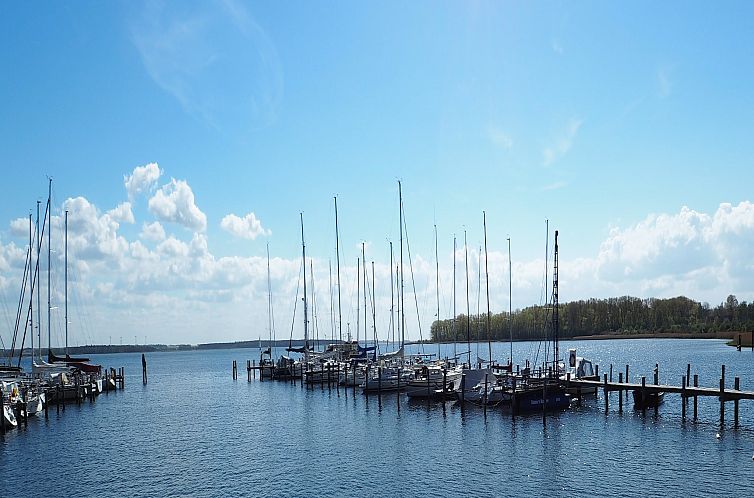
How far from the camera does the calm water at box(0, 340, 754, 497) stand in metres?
34.9

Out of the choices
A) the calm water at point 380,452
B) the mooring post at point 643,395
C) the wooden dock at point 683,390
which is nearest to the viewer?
the calm water at point 380,452

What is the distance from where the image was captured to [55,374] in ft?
254

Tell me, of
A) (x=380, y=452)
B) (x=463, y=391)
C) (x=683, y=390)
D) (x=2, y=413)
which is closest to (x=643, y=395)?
(x=683, y=390)

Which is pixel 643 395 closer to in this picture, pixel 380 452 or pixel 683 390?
pixel 683 390

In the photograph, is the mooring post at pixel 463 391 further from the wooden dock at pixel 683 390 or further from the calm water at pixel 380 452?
the wooden dock at pixel 683 390

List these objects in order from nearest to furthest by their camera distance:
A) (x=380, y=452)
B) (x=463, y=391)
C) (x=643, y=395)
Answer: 1. (x=380, y=452)
2. (x=643, y=395)
3. (x=463, y=391)

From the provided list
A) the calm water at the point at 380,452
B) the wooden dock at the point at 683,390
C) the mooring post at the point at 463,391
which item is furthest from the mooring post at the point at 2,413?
the wooden dock at the point at 683,390

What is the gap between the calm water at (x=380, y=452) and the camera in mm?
34906

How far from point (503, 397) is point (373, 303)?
1805 inches

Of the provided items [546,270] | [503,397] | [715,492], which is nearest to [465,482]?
[715,492]

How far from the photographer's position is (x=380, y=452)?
4344cm

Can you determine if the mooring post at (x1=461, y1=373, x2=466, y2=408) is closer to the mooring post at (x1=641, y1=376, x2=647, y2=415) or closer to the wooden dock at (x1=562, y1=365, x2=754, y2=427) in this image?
the wooden dock at (x1=562, y1=365, x2=754, y2=427)

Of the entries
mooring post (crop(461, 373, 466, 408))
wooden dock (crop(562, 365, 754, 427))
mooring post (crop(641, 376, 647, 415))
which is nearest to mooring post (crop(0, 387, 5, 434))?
mooring post (crop(461, 373, 466, 408))

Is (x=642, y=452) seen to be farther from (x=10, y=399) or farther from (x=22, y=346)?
(x=22, y=346)
